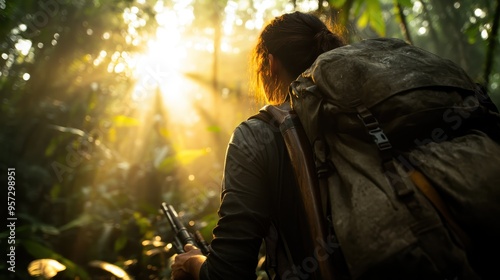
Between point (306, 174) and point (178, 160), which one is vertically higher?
point (178, 160)

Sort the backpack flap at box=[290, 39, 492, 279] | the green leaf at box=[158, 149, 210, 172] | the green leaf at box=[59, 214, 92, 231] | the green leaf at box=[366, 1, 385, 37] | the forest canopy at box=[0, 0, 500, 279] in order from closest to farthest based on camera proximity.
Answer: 1. the backpack flap at box=[290, 39, 492, 279]
2. the green leaf at box=[366, 1, 385, 37]
3. the forest canopy at box=[0, 0, 500, 279]
4. the green leaf at box=[59, 214, 92, 231]
5. the green leaf at box=[158, 149, 210, 172]

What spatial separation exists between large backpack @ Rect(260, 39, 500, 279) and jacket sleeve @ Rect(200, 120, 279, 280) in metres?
0.27

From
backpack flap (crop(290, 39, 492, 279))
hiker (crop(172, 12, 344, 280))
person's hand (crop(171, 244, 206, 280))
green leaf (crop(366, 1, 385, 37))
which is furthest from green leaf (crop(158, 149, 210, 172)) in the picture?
backpack flap (crop(290, 39, 492, 279))

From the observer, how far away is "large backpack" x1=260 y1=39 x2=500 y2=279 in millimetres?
1021

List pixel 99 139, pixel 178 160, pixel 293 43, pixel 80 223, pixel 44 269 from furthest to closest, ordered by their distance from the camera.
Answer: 1. pixel 99 139
2. pixel 178 160
3. pixel 80 223
4. pixel 44 269
5. pixel 293 43

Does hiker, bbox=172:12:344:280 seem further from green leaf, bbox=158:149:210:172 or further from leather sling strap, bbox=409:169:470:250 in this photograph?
green leaf, bbox=158:149:210:172

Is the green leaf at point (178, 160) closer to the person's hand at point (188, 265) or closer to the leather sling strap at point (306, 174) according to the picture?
the person's hand at point (188, 265)

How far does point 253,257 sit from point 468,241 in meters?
0.84

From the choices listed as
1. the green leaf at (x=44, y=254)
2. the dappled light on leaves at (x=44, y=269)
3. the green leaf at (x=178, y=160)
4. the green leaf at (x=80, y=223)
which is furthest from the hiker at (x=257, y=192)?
the green leaf at (x=178, y=160)

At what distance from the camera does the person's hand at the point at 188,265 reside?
1727 mm

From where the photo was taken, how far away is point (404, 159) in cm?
115

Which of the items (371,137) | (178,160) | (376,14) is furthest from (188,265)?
(178,160)

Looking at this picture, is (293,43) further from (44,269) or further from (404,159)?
(44,269)

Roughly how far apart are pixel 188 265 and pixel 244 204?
53 cm
